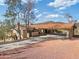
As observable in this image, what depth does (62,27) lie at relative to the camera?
4347 centimetres

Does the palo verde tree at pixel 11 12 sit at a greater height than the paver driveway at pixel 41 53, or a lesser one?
greater

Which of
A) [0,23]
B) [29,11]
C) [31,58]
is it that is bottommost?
[31,58]

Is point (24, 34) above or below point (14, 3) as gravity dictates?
below

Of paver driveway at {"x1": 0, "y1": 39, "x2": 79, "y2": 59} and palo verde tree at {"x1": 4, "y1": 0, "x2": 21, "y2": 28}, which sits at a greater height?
palo verde tree at {"x1": 4, "y1": 0, "x2": 21, "y2": 28}

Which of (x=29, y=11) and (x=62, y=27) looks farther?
Result: (x=62, y=27)

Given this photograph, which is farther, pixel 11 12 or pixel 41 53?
pixel 11 12

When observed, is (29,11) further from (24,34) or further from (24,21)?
(24,34)

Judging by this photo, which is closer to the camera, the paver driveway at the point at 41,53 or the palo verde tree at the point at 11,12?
the paver driveway at the point at 41,53

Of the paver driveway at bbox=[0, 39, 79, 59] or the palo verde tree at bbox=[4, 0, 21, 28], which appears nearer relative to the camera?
the paver driveway at bbox=[0, 39, 79, 59]

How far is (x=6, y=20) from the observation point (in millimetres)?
32844

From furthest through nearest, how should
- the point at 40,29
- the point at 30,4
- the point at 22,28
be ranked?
the point at 40,29 < the point at 22,28 < the point at 30,4

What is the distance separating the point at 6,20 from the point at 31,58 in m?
20.0

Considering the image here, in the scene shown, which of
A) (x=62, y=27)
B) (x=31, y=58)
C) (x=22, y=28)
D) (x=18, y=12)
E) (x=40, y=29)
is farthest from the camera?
(x=40, y=29)

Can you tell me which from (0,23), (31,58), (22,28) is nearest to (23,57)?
(31,58)
